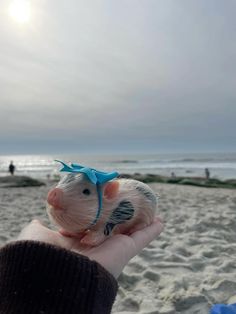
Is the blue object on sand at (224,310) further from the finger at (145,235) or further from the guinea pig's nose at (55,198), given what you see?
the guinea pig's nose at (55,198)

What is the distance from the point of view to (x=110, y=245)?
64.8 inches

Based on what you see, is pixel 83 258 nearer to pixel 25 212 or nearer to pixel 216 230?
pixel 216 230

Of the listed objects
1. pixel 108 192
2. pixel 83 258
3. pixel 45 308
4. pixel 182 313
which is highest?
pixel 108 192

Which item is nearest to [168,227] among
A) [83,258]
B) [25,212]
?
[25,212]

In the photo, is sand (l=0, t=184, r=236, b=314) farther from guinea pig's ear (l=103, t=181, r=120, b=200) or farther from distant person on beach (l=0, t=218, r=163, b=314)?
distant person on beach (l=0, t=218, r=163, b=314)

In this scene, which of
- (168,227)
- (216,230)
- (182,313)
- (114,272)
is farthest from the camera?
(168,227)

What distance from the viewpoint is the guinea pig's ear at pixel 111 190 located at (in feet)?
5.76

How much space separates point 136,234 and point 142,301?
4.31 ft

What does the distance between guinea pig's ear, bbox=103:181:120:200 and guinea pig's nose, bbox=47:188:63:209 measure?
0.83 ft

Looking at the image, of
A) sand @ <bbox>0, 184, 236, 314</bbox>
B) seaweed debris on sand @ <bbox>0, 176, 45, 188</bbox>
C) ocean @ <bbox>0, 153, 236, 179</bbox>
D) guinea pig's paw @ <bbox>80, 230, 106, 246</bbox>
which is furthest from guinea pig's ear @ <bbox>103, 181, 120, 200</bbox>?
seaweed debris on sand @ <bbox>0, 176, 45, 188</bbox>

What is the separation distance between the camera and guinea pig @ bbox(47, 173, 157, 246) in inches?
62.9

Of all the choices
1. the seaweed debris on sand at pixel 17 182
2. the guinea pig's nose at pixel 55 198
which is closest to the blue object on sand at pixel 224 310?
the guinea pig's nose at pixel 55 198

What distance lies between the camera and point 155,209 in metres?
2.09

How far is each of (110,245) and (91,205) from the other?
0.21 metres
